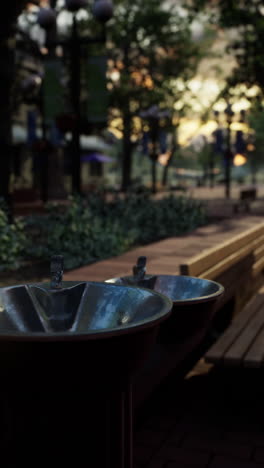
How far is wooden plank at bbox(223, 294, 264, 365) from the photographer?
385cm

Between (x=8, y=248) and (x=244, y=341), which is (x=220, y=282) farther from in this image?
(x=8, y=248)

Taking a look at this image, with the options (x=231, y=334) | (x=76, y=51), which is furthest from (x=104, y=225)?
(x=231, y=334)

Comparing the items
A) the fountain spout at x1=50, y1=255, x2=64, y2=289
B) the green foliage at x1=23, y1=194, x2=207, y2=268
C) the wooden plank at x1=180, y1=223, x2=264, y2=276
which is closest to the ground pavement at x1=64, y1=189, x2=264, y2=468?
the wooden plank at x1=180, y1=223, x2=264, y2=276


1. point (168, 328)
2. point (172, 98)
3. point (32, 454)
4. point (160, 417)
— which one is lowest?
point (160, 417)

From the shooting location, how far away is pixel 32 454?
7.93ft

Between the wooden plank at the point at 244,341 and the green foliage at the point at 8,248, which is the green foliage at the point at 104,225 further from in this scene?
the wooden plank at the point at 244,341

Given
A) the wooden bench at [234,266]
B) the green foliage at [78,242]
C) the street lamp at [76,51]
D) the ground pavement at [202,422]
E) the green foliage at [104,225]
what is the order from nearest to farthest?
the ground pavement at [202,422] < the wooden bench at [234,266] < the green foliage at [78,242] < the green foliage at [104,225] < the street lamp at [76,51]

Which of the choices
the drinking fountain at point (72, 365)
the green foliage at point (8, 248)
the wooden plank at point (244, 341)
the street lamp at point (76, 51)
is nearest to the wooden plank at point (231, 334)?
the wooden plank at point (244, 341)

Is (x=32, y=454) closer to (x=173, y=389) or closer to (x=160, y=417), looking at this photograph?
(x=160, y=417)

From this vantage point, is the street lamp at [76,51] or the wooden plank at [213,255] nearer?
the wooden plank at [213,255]

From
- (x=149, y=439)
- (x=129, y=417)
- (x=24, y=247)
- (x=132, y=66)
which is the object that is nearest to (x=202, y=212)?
(x=24, y=247)

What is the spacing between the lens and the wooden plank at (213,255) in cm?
417

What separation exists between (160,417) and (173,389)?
0.45m

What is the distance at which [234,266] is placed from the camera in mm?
5742
